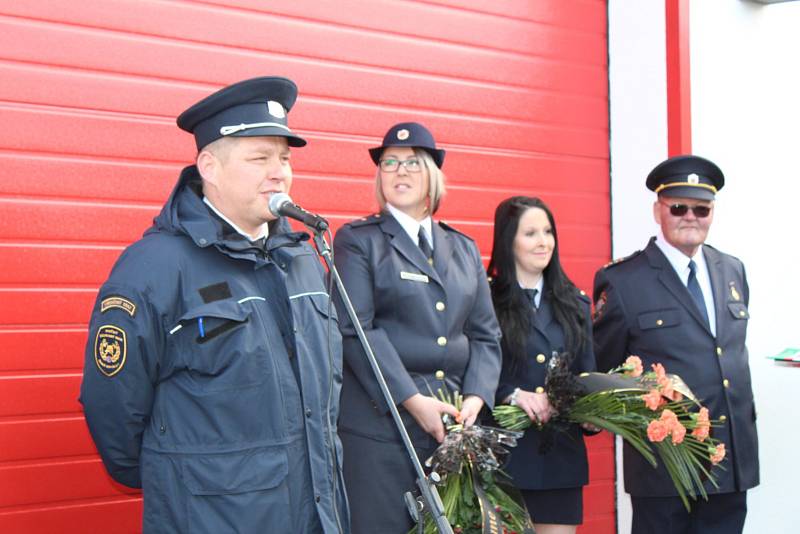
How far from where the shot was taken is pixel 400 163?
13.2 ft

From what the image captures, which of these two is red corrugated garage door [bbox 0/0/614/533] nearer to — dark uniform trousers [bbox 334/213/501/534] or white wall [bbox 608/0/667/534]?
white wall [bbox 608/0/667/534]

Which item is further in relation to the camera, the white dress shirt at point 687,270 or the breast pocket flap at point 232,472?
the white dress shirt at point 687,270

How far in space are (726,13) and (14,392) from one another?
14.2ft

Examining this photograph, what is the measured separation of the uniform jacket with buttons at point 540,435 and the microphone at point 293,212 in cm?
160

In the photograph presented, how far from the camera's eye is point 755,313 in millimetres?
5977

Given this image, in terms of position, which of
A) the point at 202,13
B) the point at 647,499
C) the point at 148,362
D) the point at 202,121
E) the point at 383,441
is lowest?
the point at 647,499

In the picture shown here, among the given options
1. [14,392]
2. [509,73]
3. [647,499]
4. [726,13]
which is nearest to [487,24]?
[509,73]

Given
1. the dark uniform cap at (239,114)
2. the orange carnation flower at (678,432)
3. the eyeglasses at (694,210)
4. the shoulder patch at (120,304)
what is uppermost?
the dark uniform cap at (239,114)

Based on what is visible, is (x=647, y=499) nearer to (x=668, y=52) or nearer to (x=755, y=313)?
(x=755, y=313)

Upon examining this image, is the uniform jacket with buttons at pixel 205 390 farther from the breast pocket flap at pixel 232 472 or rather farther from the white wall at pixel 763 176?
the white wall at pixel 763 176

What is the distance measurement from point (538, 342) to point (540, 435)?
0.37 metres

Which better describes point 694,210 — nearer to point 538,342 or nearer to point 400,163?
point 538,342

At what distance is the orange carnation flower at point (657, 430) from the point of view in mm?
3758

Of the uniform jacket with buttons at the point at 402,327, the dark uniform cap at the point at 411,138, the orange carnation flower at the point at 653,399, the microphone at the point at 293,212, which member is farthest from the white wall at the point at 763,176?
the microphone at the point at 293,212
